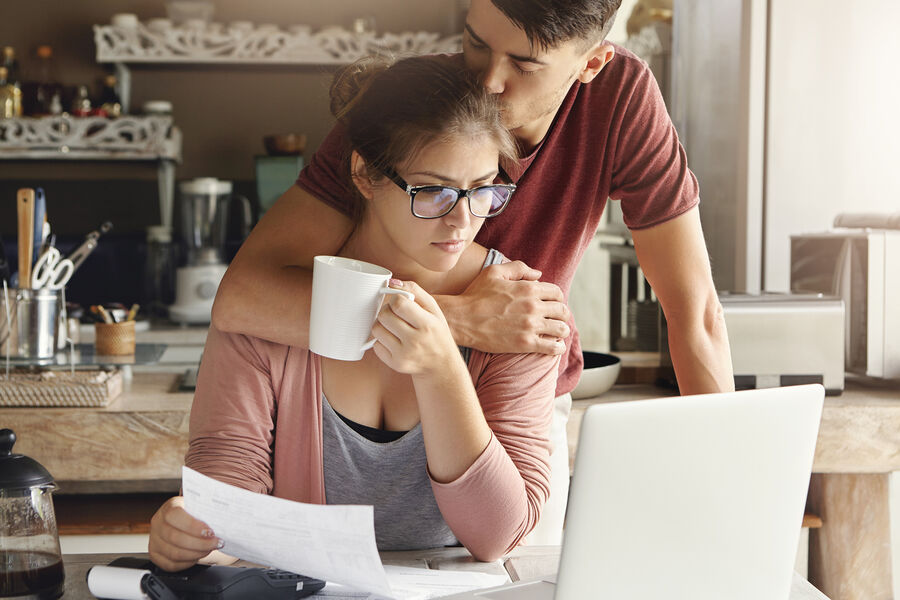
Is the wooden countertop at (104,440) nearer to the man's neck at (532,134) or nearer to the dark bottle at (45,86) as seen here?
the man's neck at (532,134)

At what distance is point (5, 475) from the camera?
847 mm

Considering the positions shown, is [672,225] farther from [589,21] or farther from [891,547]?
[891,547]

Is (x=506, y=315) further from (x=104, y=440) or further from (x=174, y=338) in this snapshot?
(x=174, y=338)

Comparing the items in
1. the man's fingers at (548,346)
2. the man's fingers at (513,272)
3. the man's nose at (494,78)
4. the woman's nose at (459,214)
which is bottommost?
the man's fingers at (548,346)

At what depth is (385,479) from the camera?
3.60ft

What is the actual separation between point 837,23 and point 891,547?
1437 mm

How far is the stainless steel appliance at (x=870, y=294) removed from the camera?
2.05 metres

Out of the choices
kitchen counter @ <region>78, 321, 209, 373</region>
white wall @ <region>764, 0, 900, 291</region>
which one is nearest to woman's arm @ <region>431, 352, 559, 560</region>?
white wall @ <region>764, 0, 900, 291</region>

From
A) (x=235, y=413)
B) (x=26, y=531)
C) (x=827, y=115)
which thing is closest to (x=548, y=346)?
(x=235, y=413)

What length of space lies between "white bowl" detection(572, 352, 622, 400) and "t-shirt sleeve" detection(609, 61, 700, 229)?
2.20ft

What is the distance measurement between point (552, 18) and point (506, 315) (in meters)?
0.35

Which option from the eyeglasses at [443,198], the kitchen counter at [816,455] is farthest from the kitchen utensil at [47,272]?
the eyeglasses at [443,198]

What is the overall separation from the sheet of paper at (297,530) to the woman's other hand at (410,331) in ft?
0.66

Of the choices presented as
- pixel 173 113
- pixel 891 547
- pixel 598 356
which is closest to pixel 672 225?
pixel 598 356
